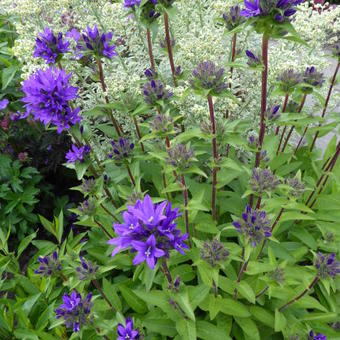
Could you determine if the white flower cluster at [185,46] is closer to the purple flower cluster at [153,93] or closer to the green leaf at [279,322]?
the purple flower cluster at [153,93]

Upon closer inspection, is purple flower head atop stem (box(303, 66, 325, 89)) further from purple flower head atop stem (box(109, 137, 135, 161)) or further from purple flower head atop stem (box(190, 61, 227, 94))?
purple flower head atop stem (box(109, 137, 135, 161))

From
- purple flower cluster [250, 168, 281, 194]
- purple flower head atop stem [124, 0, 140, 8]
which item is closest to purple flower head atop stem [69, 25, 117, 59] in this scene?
purple flower head atop stem [124, 0, 140, 8]

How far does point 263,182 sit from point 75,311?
1216mm

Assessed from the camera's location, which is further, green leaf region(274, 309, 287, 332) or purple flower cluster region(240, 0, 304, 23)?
green leaf region(274, 309, 287, 332)

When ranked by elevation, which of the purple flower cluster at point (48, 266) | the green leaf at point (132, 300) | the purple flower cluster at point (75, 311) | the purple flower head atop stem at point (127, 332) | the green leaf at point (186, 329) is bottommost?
the green leaf at point (132, 300)

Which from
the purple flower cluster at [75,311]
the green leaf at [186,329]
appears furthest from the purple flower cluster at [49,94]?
the green leaf at [186,329]

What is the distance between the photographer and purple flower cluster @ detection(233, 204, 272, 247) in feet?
5.80

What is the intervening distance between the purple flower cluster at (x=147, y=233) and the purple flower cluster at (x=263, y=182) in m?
0.64

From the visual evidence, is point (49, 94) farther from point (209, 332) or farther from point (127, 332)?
point (209, 332)

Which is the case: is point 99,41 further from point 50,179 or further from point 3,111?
point 50,179

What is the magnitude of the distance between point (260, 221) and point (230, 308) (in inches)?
27.4

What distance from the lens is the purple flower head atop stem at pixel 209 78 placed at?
1.79 meters

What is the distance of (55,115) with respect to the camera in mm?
2084

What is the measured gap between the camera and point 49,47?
2264mm
